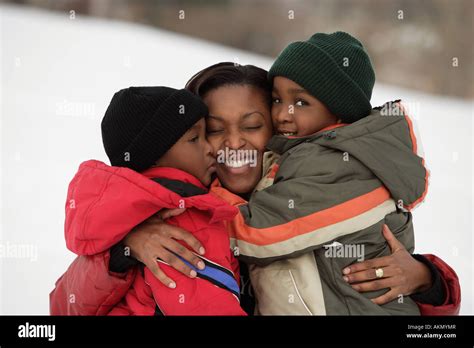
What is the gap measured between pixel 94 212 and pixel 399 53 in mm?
9513

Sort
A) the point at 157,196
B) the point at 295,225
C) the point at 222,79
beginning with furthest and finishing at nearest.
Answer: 1. the point at 222,79
2. the point at 295,225
3. the point at 157,196

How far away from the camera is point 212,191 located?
170 cm

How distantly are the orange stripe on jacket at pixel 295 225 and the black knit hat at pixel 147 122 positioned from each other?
29cm

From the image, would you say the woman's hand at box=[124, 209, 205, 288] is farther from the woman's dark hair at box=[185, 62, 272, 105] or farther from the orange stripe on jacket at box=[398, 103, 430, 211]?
the orange stripe on jacket at box=[398, 103, 430, 211]

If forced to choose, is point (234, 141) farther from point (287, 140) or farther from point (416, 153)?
point (416, 153)

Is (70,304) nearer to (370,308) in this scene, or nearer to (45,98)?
(370,308)

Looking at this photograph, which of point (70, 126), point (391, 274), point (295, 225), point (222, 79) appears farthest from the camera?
point (70, 126)

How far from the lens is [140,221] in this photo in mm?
1413

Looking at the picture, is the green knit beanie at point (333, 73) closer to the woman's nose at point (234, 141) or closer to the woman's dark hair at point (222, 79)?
the woman's dark hair at point (222, 79)

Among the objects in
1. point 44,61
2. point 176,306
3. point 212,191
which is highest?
point 44,61

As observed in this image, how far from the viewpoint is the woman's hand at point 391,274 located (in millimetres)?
1558

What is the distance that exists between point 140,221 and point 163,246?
3.4 inches

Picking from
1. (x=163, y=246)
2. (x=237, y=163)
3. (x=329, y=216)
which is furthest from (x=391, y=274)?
(x=163, y=246)
